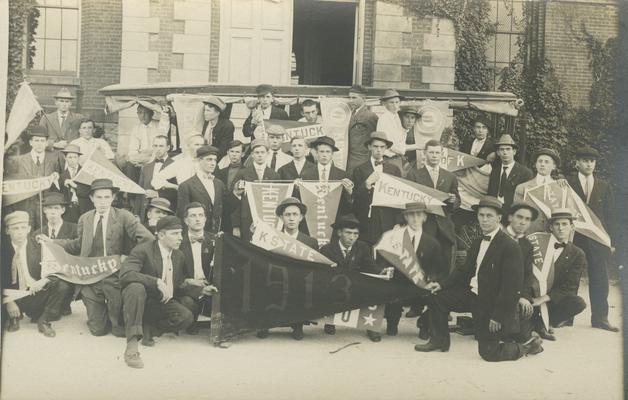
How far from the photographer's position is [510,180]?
24.3 feet

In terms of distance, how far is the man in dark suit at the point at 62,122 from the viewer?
743cm

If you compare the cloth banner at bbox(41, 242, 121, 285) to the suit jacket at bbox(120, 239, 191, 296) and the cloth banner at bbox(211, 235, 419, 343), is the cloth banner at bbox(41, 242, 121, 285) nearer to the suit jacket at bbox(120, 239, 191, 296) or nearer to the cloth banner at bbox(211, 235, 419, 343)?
the suit jacket at bbox(120, 239, 191, 296)

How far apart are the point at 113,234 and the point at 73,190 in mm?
804

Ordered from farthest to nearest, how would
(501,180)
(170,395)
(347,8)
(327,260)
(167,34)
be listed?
(347,8), (167,34), (501,180), (327,260), (170,395)

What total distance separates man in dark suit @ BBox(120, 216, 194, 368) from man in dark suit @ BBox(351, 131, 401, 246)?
6.55ft

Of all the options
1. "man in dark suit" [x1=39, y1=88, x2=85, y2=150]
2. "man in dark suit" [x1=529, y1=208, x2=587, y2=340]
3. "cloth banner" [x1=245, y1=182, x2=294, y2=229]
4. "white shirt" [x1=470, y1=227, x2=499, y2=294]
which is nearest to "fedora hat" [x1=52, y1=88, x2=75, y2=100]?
"man in dark suit" [x1=39, y1=88, x2=85, y2=150]

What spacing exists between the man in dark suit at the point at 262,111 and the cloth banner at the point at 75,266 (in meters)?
2.08

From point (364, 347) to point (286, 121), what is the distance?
8.79 ft

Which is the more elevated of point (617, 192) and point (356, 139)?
point (356, 139)

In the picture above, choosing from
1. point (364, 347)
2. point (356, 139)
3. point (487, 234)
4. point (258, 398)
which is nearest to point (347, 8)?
point (356, 139)

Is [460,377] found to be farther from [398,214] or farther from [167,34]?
[167,34]

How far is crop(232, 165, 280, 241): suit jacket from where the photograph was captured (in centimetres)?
708

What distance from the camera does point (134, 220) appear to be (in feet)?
22.9

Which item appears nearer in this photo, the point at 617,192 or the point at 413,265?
the point at 413,265
